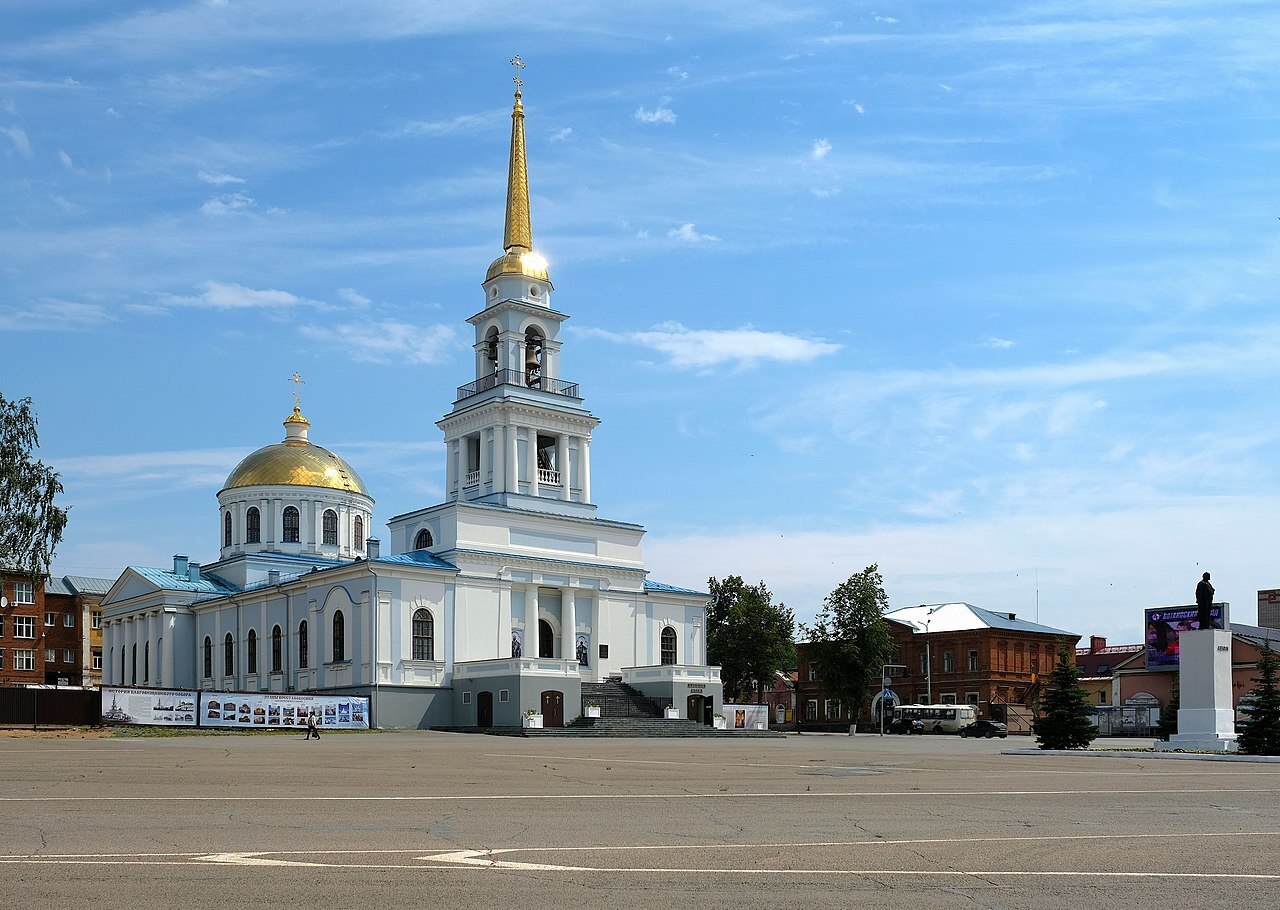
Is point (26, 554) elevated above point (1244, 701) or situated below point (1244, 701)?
above

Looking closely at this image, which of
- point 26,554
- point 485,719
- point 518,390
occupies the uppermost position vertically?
point 518,390

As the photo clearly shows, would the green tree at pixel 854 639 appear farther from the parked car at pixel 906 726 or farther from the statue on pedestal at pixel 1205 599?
the statue on pedestal at pixel 1205 599

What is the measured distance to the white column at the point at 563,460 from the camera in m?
67.7

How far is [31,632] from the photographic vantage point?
10250 centimetres

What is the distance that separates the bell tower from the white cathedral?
10 centimetres

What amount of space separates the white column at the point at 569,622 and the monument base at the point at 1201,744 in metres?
31.5

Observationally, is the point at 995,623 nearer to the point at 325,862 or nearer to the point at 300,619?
the point at 300,619

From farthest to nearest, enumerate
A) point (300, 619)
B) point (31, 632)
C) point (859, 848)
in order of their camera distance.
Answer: point (31, 632) < point (300, 619) < point (859, 848)

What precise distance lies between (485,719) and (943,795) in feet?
131

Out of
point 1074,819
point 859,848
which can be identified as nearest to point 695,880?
point 859,848

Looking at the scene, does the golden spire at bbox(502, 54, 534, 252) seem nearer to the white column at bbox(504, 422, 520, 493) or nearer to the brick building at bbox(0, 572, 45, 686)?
the white column at bbox(504, 422, 520, 493)

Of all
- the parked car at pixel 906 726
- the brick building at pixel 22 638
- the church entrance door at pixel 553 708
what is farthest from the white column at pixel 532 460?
the brick building at pixel 22 638

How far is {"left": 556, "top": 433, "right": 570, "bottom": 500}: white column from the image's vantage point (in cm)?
6769

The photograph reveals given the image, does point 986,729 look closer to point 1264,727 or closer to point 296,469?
point 1264,727
